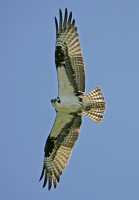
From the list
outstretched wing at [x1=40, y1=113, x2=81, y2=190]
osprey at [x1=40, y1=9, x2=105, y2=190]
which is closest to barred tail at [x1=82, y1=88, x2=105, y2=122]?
osprey at [x1=40, y1=9, x2=105, y2=190]

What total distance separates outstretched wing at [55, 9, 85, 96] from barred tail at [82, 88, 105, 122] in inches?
8.6

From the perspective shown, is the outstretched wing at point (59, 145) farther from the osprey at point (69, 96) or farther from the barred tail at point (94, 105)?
the barred tail at point (94, 105)

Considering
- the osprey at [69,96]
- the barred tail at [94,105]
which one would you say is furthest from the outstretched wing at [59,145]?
the barred tail at [94,105]

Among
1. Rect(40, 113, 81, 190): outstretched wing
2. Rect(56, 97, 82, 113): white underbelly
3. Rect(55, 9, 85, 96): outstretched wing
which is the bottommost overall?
Rect(40, 113, 81, 190): outstretched wing

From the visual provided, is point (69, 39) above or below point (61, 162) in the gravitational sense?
above

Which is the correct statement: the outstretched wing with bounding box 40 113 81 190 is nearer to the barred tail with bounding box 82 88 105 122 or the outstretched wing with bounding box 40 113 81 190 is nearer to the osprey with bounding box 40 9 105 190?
the osprey with bounding box 40 9 105 190

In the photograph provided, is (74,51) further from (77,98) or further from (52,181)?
(52,181)

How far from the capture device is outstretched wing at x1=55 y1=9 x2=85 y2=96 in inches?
731

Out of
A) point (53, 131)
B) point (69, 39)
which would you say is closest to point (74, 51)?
point (69, 39)

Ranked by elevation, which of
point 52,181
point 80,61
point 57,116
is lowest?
point 52,181

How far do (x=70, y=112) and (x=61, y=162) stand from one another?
117cm

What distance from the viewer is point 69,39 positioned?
18.7 m

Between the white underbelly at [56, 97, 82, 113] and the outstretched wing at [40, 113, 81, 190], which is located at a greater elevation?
the white underbelly at [56, 97, 82, 113]

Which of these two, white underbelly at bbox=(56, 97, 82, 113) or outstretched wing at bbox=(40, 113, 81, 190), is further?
outstretched wing at bbox=(40, 113, 81, 190)
